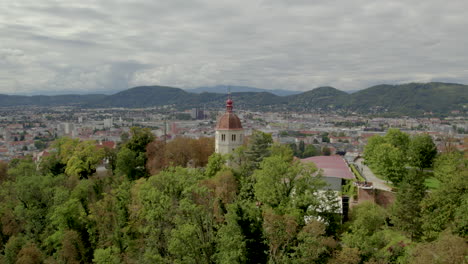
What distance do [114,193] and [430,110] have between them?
203829mm

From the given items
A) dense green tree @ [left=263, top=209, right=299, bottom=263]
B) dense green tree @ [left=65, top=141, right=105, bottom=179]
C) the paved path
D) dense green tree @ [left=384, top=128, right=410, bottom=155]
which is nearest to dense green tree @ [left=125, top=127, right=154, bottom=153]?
dense green tree @ [left=65, top=141, right=105, bottom=179]

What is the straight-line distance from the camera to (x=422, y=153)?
33188 mm

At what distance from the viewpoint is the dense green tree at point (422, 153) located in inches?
1296

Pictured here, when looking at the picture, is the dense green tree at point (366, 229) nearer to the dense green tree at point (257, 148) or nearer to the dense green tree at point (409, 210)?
the dense green tree at point (409, 210)

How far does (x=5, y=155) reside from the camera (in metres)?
93.6

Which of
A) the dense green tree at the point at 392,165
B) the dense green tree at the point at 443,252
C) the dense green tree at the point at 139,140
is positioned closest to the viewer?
the dense green tree at the point at 443,252

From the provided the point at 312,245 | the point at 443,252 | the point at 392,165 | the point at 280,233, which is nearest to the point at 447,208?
the point at 443,252

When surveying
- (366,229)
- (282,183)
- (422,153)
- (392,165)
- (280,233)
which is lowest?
(366,229)

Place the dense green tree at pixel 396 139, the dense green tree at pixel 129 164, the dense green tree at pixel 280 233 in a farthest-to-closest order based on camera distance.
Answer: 1. the dense green tree at pixel 129 164
2. the dense green tree at pixel 396 139
3. the dense green tree at pixel 280 233

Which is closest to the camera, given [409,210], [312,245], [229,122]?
[312,245]

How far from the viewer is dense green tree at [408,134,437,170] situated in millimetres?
32906

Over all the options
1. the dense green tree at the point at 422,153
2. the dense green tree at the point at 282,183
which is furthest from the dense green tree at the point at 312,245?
the dense green tree at the point at 422,153

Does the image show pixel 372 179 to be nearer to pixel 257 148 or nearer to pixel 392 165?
pixel 392 165

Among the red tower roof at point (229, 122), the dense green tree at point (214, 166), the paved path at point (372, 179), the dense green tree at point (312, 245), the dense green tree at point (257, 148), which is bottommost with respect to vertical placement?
the dense green tree at point (312, 245)
